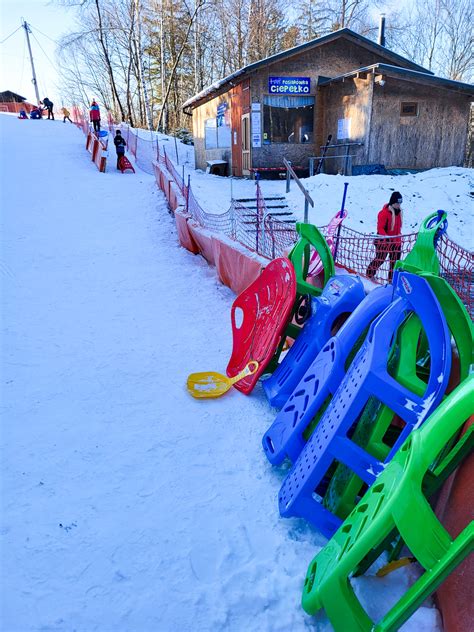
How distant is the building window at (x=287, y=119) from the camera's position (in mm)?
16500

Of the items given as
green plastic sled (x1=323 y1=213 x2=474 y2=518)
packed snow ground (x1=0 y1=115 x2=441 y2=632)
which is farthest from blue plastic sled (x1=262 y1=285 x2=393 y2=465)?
green plastic sled (x1=323 y1=213 x2=474 y2=518)

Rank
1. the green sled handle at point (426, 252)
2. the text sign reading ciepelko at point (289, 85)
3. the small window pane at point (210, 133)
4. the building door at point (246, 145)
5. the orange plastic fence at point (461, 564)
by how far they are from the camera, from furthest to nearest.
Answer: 1. the small window pane at point (210, 133)
2. the building door at point (246, 145)
3. the text sign reading ciepelko at point (289, 85)
4. the green sled handle at point (426, 252)
5. the orange plastic fence at point (461, 564)

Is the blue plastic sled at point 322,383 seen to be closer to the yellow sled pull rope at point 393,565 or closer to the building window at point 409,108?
the yellow sled pull rope at point 393,565

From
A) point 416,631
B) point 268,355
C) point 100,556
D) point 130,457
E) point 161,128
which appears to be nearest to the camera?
point 416,631

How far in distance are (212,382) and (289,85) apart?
15.7 metres

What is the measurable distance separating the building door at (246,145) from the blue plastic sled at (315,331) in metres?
14.6

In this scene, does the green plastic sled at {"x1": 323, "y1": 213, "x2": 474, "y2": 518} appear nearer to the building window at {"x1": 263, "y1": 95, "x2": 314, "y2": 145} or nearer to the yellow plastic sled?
the yellow plastic sled

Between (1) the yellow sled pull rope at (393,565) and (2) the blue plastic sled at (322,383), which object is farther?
(2) the blue plastic sled at (322,383)

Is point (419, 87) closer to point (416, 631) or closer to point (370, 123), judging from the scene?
point (370, 123)

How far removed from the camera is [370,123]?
15.1m

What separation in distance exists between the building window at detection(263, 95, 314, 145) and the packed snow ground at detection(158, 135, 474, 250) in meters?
2.44

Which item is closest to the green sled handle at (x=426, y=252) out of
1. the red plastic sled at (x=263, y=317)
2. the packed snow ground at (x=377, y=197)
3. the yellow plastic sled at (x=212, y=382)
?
the red plastic sled at (x=263, y=317)

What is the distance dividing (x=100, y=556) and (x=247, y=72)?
55.9 ft

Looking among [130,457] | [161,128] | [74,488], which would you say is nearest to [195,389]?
[130,457]
